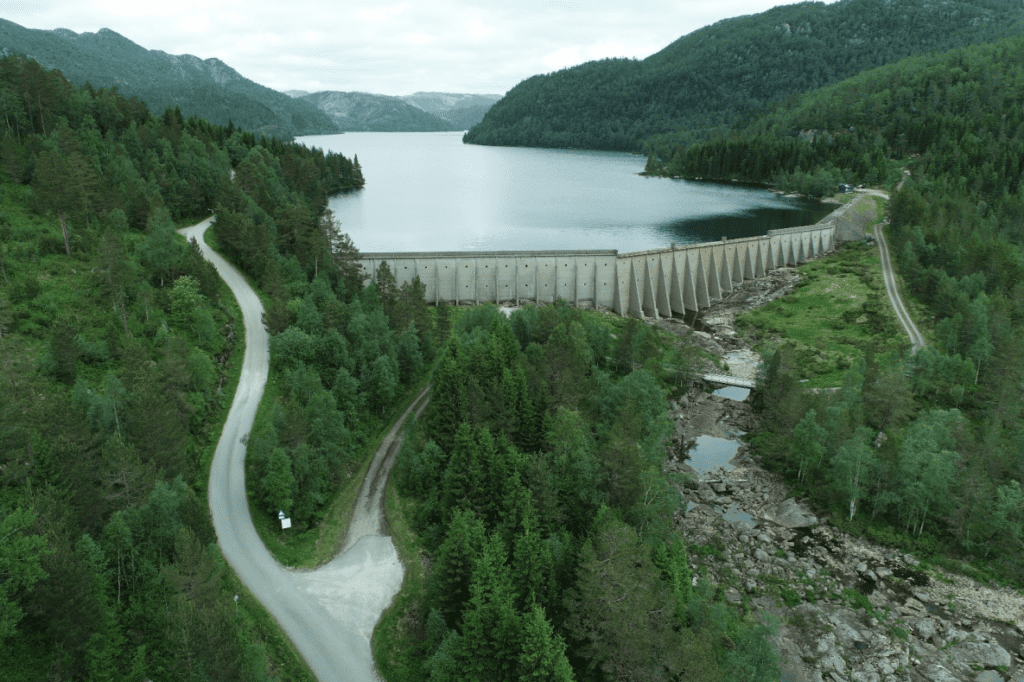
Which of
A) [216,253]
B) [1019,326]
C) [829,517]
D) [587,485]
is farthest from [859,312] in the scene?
[216,253]

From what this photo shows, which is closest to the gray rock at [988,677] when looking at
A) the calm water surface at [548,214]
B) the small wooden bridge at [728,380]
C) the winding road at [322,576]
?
the winding road at [322,576]

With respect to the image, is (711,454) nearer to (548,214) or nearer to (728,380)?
(728,380)

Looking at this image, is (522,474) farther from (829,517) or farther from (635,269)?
(635,269)

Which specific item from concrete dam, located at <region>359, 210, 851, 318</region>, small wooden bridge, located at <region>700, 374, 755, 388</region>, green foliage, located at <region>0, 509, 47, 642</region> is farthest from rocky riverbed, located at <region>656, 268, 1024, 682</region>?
concrete dam, located at <region>359, 210, 851, 318</region>

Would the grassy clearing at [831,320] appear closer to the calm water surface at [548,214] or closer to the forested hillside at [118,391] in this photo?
the calm water surface at [548,214]

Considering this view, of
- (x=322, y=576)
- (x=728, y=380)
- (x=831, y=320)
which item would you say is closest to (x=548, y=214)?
(x=831, y=320)

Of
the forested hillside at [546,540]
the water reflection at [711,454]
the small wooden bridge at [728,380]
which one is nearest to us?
the forested hillside at [546,540]
